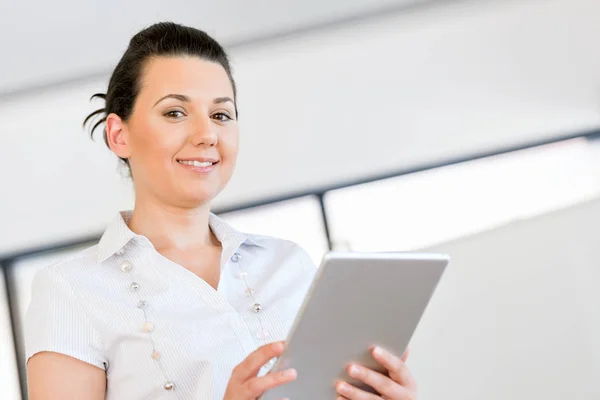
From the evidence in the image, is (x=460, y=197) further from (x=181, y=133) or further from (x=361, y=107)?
(x=181, y=133)

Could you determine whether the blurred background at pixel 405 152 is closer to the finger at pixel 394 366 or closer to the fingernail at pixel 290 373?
the finger at pixel 394 366

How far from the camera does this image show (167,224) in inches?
58.2

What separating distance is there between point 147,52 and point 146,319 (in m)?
0.49

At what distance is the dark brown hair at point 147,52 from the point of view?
148 cm

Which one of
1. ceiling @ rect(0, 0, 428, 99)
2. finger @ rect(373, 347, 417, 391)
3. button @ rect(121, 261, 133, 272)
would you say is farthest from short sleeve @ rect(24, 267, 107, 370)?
ceiling @ rect(0, 0, 428, 99)

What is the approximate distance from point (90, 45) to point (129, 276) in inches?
46.8

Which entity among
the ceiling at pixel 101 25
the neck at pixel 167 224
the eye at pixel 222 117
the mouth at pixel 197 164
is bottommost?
the neck at pixel 167 224

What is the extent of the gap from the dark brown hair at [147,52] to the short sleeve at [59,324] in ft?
1.05

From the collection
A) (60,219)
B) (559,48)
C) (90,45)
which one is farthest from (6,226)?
(559,48)

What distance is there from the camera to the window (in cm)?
247

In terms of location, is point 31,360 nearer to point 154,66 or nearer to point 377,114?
point 154,66

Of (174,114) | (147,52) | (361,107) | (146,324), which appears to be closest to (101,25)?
(361,107)

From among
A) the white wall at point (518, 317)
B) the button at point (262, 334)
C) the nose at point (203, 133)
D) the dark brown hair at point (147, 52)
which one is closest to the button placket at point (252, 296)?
the button at point (262, 334)

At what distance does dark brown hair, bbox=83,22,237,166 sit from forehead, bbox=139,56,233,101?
0.01 m
